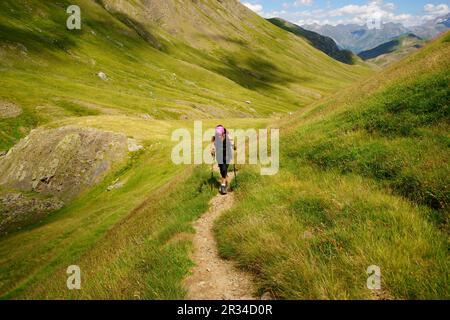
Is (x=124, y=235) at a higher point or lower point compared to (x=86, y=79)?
lower

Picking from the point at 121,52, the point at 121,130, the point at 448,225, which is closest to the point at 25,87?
the point at 121,130

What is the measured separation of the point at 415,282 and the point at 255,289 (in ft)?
11.4

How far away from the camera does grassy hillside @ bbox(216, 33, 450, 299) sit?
6.86 metres

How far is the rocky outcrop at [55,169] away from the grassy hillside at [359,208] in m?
37.7

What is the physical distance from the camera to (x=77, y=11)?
184 metres

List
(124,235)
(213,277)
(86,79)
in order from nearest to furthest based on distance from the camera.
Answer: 1. (213,277)
2. (124,235)
3. (86,79)

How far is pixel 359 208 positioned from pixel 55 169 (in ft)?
164

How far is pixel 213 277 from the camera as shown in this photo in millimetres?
9016

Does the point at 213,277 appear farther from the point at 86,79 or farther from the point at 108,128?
the point at 86,79

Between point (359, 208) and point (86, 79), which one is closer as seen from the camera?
point (359, 208)

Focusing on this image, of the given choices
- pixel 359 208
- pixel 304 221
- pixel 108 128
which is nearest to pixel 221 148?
pixel 304 221

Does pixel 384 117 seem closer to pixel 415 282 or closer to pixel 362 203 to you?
pixel 362 203

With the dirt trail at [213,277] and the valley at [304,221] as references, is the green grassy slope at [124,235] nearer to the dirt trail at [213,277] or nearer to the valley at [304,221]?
the valley at [304,221]

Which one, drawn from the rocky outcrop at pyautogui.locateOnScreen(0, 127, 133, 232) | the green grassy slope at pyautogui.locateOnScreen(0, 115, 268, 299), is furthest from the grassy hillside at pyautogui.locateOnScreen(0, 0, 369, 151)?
the green grassy slope at pyautogui.locateOnScreen(0, 115, 268, 299)
